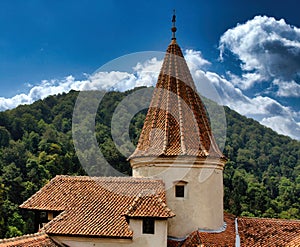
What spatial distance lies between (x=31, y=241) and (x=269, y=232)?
35.1ft

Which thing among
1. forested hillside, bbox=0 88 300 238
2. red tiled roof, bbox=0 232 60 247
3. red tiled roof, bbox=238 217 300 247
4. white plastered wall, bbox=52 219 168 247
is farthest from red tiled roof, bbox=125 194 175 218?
forested hillside, bbox=0 88 300 238

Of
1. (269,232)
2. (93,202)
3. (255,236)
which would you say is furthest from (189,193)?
(93,202)

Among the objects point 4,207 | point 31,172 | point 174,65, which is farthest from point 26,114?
point 174,65

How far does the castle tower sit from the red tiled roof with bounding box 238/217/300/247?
4.76 ft

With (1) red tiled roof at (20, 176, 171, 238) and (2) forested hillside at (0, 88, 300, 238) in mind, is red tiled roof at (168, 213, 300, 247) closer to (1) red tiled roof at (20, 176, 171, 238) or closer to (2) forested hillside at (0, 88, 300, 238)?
(1) red tiled roof at (20, 176, 171, 238)

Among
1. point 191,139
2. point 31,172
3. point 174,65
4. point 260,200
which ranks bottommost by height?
point 260,200

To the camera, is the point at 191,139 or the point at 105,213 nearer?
the point at 105,213

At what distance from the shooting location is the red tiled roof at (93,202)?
17344 mm

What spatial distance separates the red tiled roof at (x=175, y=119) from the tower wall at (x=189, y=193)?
584mm

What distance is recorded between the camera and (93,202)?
19.0 m

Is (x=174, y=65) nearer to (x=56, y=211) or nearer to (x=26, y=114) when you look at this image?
(x=56, y=211)

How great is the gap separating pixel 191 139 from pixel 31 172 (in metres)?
42.0

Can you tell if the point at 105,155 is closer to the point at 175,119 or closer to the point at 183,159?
the point at 175,119

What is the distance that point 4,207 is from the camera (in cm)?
4838
